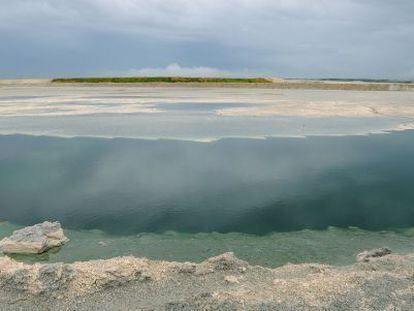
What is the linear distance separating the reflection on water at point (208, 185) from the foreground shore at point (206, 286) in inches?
112

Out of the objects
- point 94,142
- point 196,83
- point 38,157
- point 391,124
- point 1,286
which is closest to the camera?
point 1,286

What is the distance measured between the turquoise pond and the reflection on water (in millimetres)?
39

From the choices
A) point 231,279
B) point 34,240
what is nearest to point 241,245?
point 231,279

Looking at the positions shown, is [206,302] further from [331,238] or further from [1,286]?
[331,238]

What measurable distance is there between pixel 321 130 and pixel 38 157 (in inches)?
539

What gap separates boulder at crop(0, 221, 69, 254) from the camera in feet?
32.1

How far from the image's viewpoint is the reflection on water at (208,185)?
38.6 feet

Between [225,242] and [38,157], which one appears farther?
[38,157]

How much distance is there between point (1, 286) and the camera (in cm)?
762

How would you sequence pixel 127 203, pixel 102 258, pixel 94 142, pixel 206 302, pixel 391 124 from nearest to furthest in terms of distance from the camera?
pixel 206 302
pixel 102 258
pixel 127 203
pixel 94 142
pixel 391 124

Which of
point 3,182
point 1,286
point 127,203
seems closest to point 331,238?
point 127,203

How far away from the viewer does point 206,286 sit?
7609 millimetres

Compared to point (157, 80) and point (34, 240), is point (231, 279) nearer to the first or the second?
point (34, 240)

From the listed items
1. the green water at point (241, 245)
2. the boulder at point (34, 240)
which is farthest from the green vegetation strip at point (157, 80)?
the boulder at point (34, 240)
